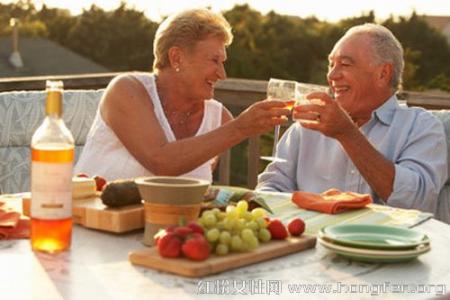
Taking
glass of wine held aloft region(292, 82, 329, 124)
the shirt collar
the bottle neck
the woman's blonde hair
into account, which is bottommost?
the shirt collar

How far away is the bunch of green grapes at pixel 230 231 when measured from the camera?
6.41ft

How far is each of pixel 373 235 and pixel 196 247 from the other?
1.63 ft

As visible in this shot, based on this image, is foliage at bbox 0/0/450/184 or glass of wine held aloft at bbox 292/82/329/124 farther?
foliage at bbox 0/0/450/184

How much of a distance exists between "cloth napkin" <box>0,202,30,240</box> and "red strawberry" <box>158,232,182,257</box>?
0.43 meters

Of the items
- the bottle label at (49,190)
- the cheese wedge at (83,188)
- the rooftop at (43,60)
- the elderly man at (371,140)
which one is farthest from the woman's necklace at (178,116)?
the rooftop at (43,60)

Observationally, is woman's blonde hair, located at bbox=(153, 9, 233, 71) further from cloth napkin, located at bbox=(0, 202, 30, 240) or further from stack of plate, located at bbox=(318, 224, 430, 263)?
stack of plate, located at bbox=(318, 224, 430, 263)

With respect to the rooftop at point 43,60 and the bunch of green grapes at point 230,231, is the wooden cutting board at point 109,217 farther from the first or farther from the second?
the rooftop at point 43,60

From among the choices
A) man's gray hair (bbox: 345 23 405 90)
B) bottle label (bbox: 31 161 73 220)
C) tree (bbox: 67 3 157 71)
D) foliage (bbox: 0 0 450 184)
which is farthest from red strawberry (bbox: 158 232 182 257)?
tree (bbox: 67 3 157 71)

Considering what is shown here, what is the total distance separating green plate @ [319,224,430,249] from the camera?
2.10 metres

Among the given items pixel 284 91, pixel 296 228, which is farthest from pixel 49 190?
pixel 284 91

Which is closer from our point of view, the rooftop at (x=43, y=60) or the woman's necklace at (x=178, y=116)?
the woman's necklace at (x=178, y=116)

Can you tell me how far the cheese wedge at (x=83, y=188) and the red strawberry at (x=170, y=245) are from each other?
1.67 ft

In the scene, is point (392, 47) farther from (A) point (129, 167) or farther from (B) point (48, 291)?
(B) point (48, 291)

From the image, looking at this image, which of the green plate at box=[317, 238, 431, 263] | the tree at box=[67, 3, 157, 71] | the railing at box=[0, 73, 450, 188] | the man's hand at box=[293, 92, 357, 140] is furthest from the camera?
the tree at box=[67, 3, 157, 71]
